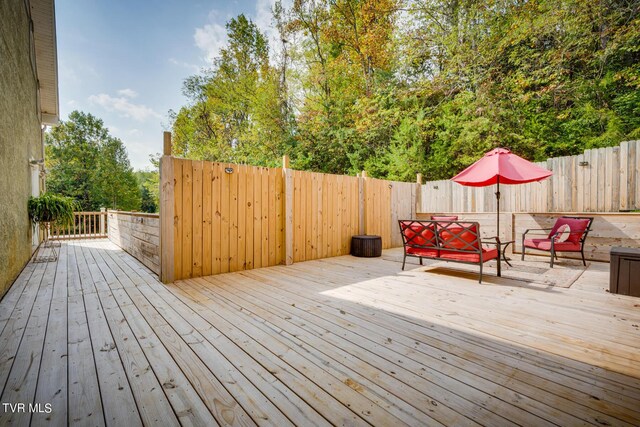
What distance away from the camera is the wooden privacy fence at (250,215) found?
12.7ft

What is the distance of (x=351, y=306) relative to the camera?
2807 mm

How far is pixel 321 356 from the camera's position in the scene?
1.82 m

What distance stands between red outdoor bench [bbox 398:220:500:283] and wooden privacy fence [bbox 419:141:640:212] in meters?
3.18

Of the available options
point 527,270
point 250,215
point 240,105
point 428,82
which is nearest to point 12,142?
point 250,215

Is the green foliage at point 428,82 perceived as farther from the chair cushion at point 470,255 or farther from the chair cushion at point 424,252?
the chair cushion at point 470,255

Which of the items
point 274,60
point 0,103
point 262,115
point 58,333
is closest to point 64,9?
point 0,103

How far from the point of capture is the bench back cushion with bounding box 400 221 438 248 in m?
4.25

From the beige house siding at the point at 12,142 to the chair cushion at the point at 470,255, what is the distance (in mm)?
5660

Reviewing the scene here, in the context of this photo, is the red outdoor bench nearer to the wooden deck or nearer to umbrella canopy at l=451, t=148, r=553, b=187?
the wooden deck

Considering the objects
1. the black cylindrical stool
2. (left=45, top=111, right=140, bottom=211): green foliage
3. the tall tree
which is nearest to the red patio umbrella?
the black cylindrical stool

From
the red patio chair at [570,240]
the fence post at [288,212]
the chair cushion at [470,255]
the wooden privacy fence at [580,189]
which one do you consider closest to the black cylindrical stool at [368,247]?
the fence post at [288,212]

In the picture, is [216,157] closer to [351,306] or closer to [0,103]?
[0,103]

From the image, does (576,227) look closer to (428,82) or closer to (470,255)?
(470,255)

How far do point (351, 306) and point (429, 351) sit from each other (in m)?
1.02
